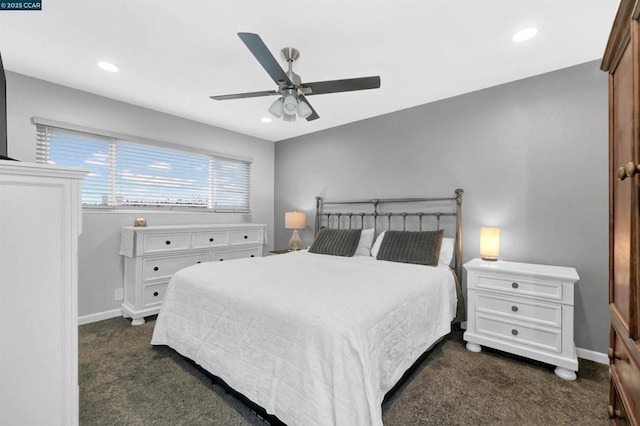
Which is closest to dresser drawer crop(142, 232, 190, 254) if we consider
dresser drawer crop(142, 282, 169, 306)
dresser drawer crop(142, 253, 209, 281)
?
dresser drawer crop(142, 253, 209, 281)

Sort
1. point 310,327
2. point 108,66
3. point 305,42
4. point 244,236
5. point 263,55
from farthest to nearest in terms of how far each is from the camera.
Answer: point 244,236, point 108,66, point 305,42, point 263,55, point 310,327

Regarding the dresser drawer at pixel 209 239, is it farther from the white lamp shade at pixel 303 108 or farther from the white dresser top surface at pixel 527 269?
the white dresser top surface at pixel 527 269

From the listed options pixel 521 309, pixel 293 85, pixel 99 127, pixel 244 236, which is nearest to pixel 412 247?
pixel 521 309

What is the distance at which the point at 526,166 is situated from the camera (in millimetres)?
2674

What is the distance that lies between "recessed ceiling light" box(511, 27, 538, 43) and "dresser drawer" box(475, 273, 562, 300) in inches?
73.0

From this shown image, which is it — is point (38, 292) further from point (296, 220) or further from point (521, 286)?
point (296, 220)

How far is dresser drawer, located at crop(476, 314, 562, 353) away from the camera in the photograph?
213 centimetres

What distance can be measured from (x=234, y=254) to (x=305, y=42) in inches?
113

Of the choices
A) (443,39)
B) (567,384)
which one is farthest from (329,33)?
(567,384)

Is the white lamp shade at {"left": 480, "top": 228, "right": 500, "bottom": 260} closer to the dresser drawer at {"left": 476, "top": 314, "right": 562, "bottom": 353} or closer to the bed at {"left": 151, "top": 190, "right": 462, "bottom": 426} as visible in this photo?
the bed at {"left": 151, "top": 190, "right": 462, "bottom": 426}

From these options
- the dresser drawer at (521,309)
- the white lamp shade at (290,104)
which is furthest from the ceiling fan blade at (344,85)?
the dresser drawer at (521,309)

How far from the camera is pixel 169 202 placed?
3.76 metres

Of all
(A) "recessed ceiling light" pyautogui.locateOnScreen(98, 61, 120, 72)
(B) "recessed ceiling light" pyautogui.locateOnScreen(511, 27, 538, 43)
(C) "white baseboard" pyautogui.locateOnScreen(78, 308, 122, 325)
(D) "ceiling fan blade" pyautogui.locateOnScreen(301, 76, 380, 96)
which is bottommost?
(C) "white baseboard" pyautogui.locateOnScreen(78, 308, 122, 325)

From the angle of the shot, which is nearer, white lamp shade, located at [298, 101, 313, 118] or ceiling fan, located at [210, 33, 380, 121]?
ceiling fan, located at [210, 33, 380, 121]
